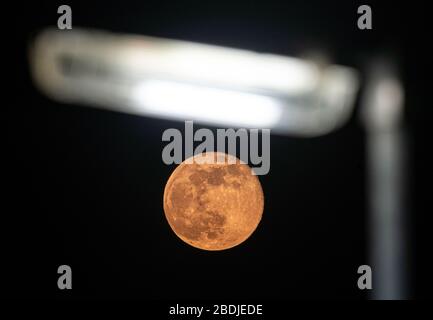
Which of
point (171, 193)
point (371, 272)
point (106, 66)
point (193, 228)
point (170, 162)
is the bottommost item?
point (371, 272)

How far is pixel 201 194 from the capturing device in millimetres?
1694

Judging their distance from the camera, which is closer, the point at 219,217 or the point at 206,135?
the point at 219,217

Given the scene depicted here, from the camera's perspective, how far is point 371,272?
8.35 ft

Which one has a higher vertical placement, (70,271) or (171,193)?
(171,193)

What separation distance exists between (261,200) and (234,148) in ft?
1.58

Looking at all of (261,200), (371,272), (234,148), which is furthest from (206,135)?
(371,272)

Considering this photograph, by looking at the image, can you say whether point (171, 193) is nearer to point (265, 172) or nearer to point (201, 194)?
point (201, 194)

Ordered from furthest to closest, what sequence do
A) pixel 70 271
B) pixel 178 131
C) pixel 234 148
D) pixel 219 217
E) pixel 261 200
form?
pixel 70 271
pixel 178 131
pixel 234 148
pixel 261 200
pixel 219 217

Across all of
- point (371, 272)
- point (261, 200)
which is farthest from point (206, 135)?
point (371, 272)

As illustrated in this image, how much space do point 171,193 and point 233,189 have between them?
207 mm

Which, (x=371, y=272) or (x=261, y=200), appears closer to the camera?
(x=261, y=200)

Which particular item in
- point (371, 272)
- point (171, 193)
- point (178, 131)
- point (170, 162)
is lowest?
point (371, 272)

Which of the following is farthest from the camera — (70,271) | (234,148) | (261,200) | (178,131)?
(70,271)

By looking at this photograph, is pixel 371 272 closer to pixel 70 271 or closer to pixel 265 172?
pixel 265 172
